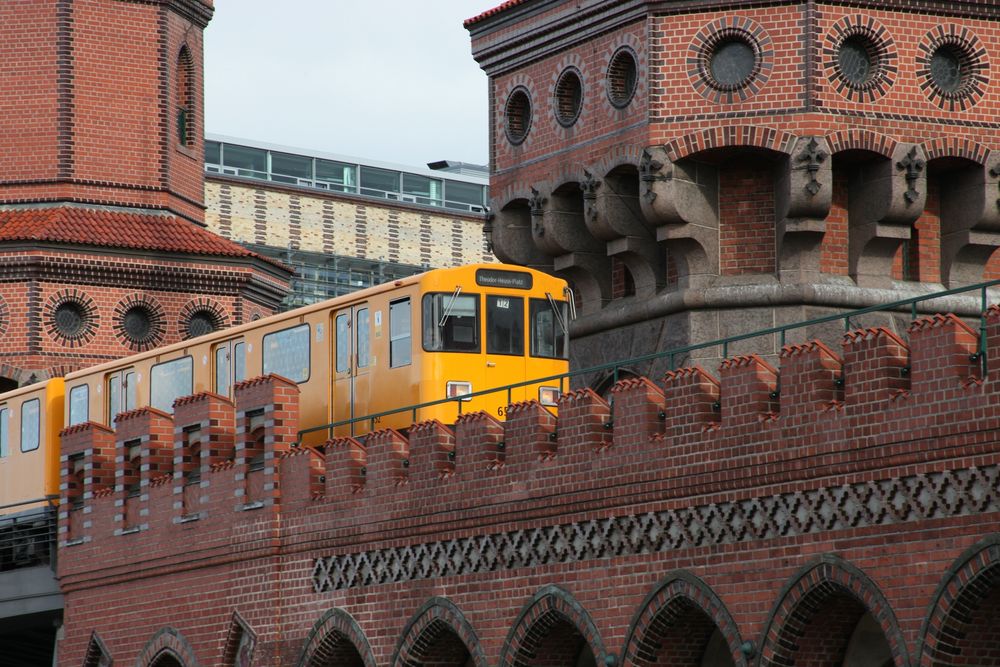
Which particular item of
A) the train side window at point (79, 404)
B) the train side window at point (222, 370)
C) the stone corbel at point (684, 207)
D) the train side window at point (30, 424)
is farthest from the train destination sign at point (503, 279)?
the train side window at point (30, 424)

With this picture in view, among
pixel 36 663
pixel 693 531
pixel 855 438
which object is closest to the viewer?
pixel 855 438

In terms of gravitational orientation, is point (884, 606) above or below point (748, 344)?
below

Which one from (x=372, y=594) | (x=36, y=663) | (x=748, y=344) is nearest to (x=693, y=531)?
(x=372, y=594)

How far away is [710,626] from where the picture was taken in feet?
69.5

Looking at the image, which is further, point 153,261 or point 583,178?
point 153,261

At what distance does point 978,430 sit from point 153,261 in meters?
26.2

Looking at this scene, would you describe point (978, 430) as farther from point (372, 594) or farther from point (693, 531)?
point (372, 594)

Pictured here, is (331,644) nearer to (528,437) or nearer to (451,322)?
(451,322)

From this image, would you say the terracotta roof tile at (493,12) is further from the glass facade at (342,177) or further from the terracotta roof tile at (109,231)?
the glass facade at (342,177)

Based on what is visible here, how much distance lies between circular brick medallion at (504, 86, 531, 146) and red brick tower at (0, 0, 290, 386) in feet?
35.9

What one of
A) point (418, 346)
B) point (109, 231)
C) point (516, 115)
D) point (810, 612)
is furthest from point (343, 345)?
point (109, 231)

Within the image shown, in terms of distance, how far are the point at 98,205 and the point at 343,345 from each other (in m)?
14.7

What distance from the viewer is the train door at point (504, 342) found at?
27.9 m

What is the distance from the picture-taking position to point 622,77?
98.1ft
